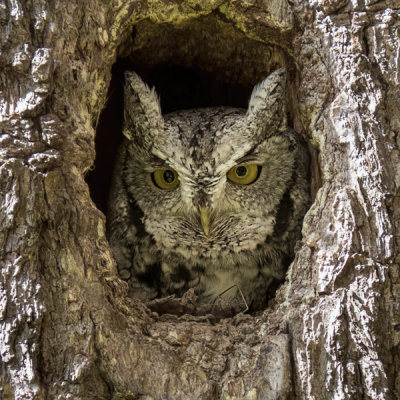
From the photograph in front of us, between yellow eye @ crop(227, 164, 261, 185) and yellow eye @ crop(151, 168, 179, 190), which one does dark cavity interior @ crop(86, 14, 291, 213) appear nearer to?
yellow eye @ crop(151, 168, 179, 190)

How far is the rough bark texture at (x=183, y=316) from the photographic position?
138 centimetres

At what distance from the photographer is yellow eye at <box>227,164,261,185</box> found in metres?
1.97

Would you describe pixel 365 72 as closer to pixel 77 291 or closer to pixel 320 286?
pixel 320 286

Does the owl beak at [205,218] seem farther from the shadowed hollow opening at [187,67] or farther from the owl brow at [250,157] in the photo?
the shadowed hollow opening at [187,67]

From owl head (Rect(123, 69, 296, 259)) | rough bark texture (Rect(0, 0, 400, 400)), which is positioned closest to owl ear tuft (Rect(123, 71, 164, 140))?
owl head (Rect(123, 69, 296, 259))

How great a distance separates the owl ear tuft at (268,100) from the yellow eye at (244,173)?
166 mm

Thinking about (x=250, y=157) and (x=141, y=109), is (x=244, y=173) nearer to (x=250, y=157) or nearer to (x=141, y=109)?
(x=250, y=157)

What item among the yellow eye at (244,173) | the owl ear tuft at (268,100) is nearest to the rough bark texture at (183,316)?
the owl ear tuft at (268,100)

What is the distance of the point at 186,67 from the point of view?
2504mm

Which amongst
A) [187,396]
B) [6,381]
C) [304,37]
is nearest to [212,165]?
[304,37]

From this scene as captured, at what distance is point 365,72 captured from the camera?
5.25 ft

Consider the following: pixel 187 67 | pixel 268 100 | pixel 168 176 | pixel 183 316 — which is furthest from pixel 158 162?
pixel 187 67

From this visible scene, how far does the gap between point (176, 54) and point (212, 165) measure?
76 centimetres

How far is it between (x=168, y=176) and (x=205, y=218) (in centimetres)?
26
